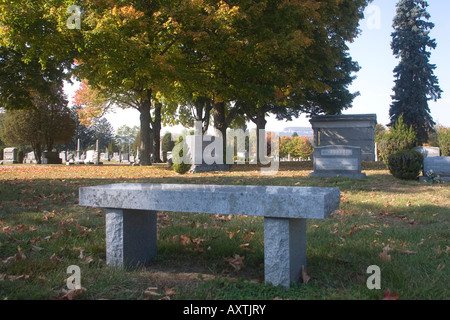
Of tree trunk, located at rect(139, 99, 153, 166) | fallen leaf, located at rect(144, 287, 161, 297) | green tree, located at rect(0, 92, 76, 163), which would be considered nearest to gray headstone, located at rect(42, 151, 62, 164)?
green tree, located at rect(0, 92, 76, 163)

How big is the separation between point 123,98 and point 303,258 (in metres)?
25.6

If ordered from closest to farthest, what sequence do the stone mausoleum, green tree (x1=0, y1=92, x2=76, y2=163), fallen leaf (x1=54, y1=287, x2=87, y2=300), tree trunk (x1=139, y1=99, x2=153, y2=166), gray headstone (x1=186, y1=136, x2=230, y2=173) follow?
fallen leaf (x1=54, y1=287, x2=87, y2=300) < gray headstone (x1=186, y1=136, x2=230, y2=173) < tree trunk (x1=139, y1=99, x2=153, y2=166) < the stone mausoleum < green tree (x1=0, y1=92, x2=76, y2=163)

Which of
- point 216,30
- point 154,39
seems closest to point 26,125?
point 154,39

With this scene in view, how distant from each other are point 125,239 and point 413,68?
28.2 meters

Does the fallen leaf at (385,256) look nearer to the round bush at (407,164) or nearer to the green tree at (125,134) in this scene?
the round bush at (407,164)

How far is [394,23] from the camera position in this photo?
2703 centimetres

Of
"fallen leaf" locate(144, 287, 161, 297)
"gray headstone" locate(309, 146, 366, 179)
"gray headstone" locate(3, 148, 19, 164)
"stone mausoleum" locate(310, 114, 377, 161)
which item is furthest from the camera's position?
"gray headstone" locate(3, 148, 19, 164)

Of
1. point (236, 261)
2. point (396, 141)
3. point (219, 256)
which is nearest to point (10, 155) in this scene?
point (396, 141)

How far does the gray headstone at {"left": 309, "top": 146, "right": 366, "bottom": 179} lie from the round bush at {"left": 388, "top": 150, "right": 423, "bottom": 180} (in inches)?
44.0

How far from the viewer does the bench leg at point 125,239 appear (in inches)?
137

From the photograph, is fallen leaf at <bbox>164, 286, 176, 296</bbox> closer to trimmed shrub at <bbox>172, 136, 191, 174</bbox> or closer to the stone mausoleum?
trimmed shrub at <bbox>172, 136, 191, 174</bbox>

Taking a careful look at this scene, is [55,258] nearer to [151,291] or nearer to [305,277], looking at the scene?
[151,291]

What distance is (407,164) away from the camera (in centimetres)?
1155

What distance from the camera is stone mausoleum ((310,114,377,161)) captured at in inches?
850
